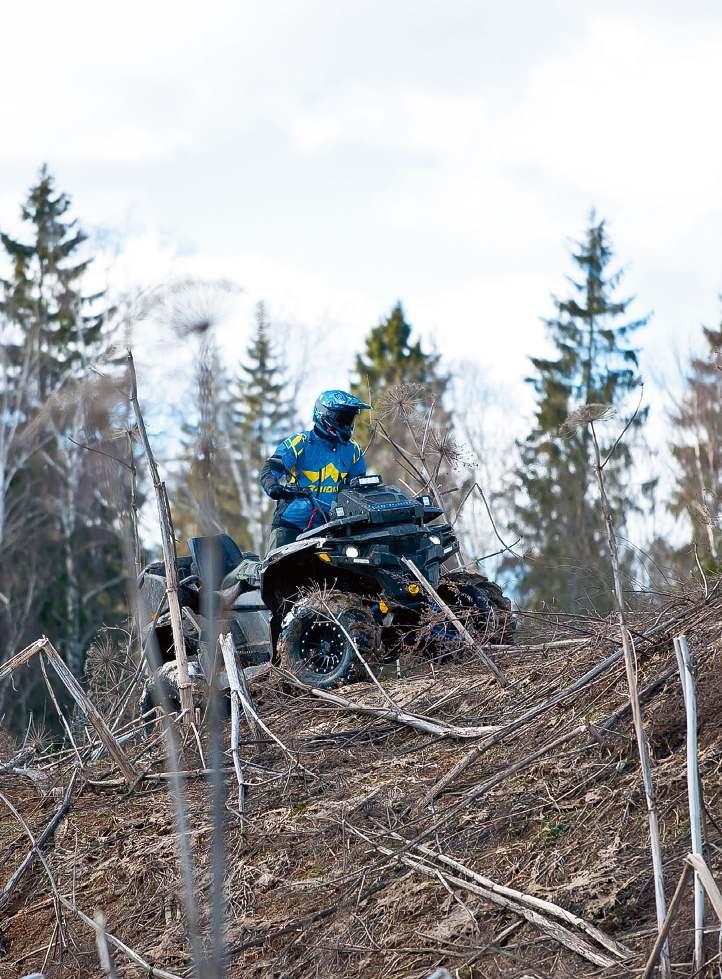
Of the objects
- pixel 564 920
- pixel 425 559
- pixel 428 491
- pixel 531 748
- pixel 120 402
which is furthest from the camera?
pixel 428 491

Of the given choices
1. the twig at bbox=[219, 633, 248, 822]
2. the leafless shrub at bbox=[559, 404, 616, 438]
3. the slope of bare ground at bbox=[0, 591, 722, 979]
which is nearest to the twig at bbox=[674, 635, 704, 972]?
the slope of bare ground at bbox=[0, 591, 722, 979]

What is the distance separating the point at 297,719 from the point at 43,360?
831 inches

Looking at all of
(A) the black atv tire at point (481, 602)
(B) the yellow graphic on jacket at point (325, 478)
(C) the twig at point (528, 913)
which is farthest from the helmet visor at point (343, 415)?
(C) the twig at point (528, 913)

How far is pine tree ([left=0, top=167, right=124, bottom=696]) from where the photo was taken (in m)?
28.3

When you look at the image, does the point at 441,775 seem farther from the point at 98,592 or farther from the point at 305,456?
the point at 98,592

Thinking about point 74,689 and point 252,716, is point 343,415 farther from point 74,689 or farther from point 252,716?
point 74,689

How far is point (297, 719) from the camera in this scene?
867cm

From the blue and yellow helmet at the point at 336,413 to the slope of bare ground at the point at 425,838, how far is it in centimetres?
242

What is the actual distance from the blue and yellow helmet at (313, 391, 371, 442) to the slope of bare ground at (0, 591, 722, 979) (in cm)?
242

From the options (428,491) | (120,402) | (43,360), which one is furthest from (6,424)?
(120,402)

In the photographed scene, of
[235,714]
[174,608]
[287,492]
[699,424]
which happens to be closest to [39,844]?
[235,714]

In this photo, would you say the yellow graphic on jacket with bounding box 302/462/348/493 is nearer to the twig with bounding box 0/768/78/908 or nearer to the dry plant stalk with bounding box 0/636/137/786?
the dry plant stalk with bounding box 0/636/137/786

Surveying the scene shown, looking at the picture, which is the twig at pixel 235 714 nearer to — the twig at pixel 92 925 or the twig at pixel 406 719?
the twig at pixel 406 719

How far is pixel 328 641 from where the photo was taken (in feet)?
31.3
